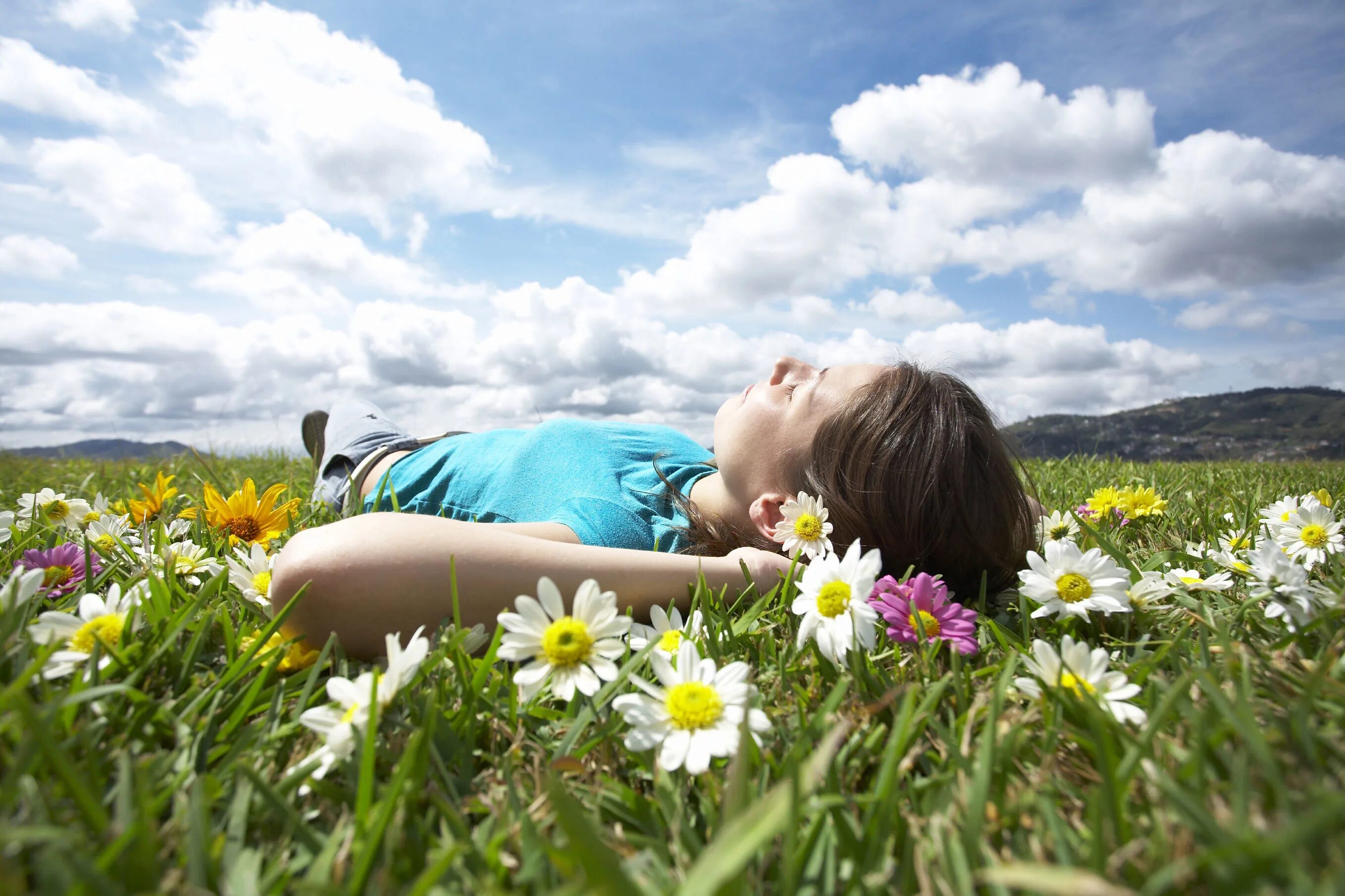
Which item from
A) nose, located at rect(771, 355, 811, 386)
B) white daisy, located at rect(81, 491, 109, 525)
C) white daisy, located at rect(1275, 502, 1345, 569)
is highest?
nose, located at rect(771, 355, 811, 386)

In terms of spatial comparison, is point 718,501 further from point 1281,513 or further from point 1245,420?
point 1245,420

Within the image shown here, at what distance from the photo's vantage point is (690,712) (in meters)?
1.13

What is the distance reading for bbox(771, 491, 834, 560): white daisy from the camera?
7.20ft

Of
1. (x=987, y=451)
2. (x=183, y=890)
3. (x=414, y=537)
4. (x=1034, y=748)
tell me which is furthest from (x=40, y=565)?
(x=987, y=451)

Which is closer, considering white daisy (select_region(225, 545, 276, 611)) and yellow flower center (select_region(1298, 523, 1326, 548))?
white daisy (select_region(225, 545, 276, 611))

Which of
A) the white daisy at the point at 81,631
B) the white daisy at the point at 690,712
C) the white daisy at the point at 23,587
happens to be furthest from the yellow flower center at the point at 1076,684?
the white daisy at the point at 23,587

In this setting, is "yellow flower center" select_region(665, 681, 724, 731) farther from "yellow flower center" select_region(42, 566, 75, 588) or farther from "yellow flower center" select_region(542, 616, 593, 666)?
"yellow flower center" select_region(42, 566, 75, 588)

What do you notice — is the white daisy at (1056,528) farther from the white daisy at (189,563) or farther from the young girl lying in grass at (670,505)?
the white daisy at (189,563)

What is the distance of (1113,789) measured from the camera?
856mm

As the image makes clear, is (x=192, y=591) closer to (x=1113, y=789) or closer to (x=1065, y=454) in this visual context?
(x=1113, y=789)

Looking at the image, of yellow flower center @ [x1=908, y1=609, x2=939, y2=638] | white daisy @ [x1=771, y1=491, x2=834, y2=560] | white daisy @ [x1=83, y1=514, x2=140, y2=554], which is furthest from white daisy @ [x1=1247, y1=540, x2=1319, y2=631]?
white daisy @ [x1=83, y1=514, x2=140, y2=554]

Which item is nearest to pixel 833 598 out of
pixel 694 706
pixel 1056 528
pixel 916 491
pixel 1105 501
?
pixel 694 706

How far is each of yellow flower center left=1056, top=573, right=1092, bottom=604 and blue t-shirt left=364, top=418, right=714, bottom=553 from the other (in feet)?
4.20

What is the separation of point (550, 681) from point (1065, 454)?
6299 mm
